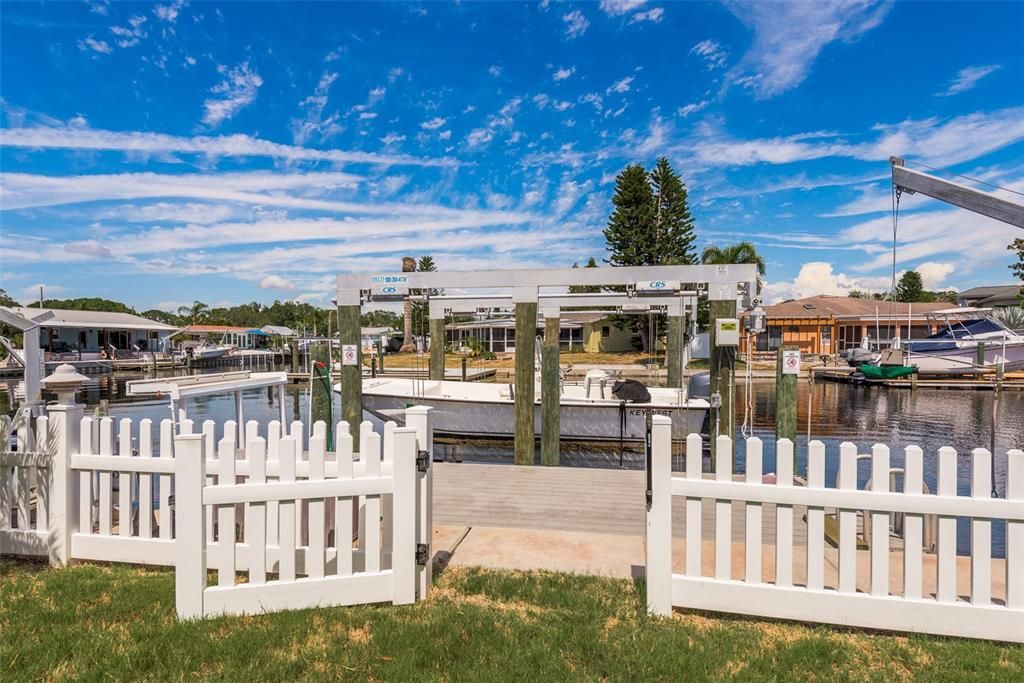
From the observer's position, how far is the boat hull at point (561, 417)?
1130 cm

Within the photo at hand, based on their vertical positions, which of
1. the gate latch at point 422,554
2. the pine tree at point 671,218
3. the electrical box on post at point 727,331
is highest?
the pine tree at point 671,218

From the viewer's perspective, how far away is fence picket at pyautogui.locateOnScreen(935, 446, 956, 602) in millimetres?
3047

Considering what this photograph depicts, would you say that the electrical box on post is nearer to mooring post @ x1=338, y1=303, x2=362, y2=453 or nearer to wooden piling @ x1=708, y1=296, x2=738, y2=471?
wooden piling @ x1=708, y1=296, x2=738, y2=471

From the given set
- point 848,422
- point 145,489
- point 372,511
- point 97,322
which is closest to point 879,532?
point 372,511

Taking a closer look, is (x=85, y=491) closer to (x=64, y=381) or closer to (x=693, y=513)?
(x=693, y=513)

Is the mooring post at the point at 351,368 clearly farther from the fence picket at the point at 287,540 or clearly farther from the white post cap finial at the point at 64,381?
the white post cap finial at the point at 64,381

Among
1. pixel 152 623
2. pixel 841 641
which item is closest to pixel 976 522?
pixel 841 641

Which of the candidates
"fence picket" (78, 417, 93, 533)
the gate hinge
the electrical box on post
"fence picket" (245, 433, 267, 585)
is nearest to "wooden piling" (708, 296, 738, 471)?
the electrical box on post

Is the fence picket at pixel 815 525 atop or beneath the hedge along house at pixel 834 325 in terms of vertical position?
beneath

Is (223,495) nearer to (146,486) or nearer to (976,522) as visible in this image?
(146,486)

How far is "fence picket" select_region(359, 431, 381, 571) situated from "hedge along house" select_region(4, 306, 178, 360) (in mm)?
42796

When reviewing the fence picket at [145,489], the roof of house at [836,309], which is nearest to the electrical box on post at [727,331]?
the fence picket at [145,489]

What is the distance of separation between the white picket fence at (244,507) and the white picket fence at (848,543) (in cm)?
158

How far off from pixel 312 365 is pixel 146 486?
4420 millimetres
